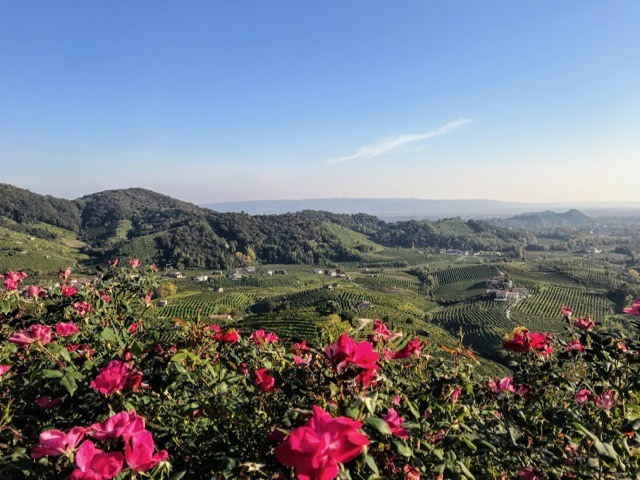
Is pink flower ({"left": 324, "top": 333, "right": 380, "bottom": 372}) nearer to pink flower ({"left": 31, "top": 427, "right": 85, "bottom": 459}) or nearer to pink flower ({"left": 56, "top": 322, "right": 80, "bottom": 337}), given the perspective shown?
pink flower ({"left": 31, "top": 427, "right": 85, "bottom": 459})

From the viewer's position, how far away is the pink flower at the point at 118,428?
1.25 metres

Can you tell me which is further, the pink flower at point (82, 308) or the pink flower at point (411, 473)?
the pink flower at point (82, 308)

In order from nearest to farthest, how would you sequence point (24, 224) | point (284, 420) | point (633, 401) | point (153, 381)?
1. point (284, 420)
2. point (153, 381)
3. point (633, 401)
4. point (24, 224)

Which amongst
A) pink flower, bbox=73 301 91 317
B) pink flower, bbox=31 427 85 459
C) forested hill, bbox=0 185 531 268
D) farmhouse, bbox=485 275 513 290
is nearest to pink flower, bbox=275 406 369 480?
pink flower, bbox=31 427 85 459

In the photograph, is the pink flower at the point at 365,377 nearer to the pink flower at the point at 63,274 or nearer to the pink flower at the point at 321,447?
the pink flower at the point at 321,447

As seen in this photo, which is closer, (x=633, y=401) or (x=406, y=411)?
(x=406, y=411)

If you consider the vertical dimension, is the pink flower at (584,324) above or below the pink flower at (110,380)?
below

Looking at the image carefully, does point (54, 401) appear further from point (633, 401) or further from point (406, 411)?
point (633, 401)

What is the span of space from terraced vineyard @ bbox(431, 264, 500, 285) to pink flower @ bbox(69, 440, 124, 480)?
3541 inches

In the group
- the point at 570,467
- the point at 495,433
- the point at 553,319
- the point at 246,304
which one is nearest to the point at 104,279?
the point at 495,433

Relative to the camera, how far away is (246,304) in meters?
65.2

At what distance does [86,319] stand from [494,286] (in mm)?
77231

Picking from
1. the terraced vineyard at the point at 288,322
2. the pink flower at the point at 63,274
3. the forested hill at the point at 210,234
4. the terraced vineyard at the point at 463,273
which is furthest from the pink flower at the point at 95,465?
the forested hill at the point at 210,234

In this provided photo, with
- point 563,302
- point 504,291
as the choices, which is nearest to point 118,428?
point 504,291
